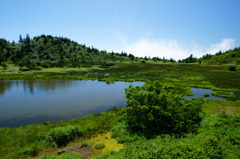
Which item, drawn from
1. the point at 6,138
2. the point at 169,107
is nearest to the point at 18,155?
the point at 6,138

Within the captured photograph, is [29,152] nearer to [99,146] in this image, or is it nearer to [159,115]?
[99,146]

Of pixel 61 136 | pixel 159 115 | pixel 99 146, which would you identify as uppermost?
pixel 159 115

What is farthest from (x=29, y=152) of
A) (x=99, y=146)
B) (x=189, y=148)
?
(x=189, y=148)

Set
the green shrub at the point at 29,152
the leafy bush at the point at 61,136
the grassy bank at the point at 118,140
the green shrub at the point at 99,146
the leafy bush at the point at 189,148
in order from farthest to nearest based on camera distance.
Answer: the leafy bush at the point at 61,136 → the green shrub at the point at 99,146 → the green shrub at the point at 29,152 → the grassy bank at the point at 118,140 → the leafy bush at the point at 189,148

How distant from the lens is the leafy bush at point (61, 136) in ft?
56.1

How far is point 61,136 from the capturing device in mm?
17438

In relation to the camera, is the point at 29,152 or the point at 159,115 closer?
the point at 29,152

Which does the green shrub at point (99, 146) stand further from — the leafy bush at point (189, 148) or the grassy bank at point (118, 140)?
the leafy bush at point (189, 148)

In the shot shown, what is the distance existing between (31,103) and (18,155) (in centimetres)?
2130

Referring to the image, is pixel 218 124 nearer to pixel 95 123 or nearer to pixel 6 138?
pixel 95 123

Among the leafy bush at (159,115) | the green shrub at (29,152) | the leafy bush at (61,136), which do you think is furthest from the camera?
the leafy bush at (159,115)

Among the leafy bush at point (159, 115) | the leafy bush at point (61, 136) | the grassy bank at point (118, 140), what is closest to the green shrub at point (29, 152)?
the grassy bank at point (118, 140)

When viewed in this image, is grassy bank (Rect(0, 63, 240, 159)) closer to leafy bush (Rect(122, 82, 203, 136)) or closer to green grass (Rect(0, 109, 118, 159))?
green grass (Rect(0, 109, 118, 159))

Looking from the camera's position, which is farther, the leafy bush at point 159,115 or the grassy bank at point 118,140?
the leafy bush at point 159,115
